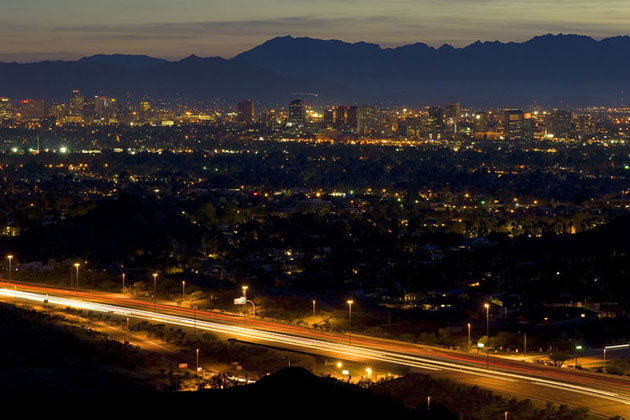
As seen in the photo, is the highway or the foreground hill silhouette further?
the highway

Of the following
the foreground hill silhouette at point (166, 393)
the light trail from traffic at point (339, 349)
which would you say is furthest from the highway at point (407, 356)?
the foreground hill silhouette at point (166, 393)

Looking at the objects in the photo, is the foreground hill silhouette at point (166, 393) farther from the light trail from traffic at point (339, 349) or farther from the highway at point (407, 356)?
the light trail from traffic at point (339, 349)

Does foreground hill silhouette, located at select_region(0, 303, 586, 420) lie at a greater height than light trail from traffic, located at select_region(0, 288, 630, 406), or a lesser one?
greater

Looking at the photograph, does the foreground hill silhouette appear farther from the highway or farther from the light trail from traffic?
the light trail from traffic

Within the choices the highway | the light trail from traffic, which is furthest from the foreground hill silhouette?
the light trail from traffic

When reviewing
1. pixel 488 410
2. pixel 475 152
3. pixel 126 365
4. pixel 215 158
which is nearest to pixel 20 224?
pixel 126 365

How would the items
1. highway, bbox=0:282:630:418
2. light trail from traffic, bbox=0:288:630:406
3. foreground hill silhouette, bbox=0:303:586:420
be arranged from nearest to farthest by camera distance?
foreground hill silhouette, bbox=0:303:586:420 < highway, bbox=0:282:630:418 < light trail from traffic, bbox=0:288:630:406

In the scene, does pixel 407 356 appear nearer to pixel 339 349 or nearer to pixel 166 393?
pixel 339 349

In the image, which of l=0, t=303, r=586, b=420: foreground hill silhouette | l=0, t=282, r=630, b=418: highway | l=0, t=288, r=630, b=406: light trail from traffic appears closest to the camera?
l=0, t=303, r=586, b=420: foreground hill silhouette
